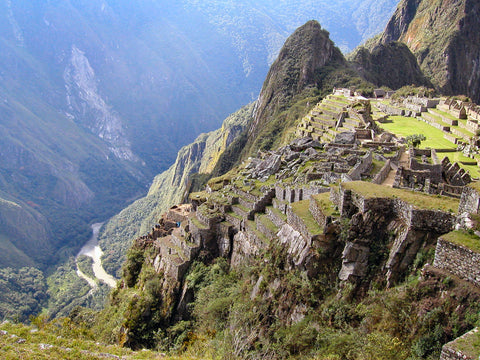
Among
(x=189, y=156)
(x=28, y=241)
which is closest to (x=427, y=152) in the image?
(x=28, y=241)

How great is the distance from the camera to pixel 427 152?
30156mm

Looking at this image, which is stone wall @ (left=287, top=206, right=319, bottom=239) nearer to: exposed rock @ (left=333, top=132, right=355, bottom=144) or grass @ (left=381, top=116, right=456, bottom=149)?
exposed rock @ (left=333, top=132, right=355, bottom=144)

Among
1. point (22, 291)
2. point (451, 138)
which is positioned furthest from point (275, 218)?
point (22, 291)

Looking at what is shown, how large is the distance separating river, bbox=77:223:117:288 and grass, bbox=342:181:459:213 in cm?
8446

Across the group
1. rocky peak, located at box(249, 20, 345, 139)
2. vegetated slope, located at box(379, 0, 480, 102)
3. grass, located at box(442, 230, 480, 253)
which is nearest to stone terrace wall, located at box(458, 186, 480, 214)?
grass, located at box(442, 230, 480, 253)

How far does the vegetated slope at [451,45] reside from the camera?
154 m

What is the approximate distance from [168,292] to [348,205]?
16.1m

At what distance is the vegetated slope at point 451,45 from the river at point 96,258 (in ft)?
416

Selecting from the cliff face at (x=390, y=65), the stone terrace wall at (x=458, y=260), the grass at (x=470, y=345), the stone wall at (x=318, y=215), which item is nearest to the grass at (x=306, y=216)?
the stone wall at (x=318, y=215)

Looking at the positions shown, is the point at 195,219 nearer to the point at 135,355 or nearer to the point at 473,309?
the point at 135,355

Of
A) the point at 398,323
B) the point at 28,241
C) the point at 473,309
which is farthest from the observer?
the point at 28,241

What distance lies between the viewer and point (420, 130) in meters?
46.5

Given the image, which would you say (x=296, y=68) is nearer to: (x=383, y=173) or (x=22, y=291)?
(x=22, y=291)

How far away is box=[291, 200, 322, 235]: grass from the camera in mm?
16625
